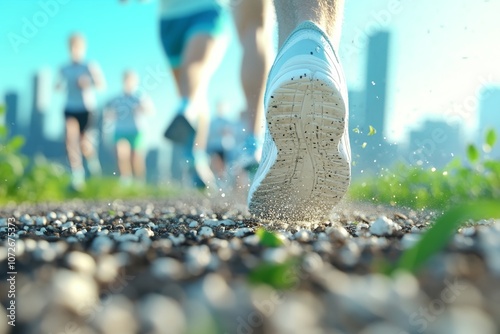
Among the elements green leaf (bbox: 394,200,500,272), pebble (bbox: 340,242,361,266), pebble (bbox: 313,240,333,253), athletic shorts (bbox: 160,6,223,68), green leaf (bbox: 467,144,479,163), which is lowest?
pebble (bbox: 313,240,333,253)

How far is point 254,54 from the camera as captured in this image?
3.26 metres

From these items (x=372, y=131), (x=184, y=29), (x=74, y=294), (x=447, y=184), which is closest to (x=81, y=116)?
(x=184, y=29)

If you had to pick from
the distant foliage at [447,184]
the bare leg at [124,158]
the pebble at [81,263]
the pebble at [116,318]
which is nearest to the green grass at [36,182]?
the bare leg at [124,158]

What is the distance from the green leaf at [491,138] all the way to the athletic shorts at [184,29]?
2577 millimetres

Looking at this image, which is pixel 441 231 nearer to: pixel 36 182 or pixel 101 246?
pixel 101 246

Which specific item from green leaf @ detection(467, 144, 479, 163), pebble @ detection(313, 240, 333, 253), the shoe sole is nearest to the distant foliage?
green leaf @ detection(467, 144, 479, 163)

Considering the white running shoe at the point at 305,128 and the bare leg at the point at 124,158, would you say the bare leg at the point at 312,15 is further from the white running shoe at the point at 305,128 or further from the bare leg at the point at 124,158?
the bare leg at the point at 124,158

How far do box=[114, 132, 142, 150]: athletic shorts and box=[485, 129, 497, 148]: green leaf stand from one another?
716 cm

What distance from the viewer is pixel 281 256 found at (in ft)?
3.29

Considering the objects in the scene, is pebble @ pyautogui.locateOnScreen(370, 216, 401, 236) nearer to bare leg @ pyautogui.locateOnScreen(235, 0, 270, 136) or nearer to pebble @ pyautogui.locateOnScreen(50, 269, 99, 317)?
pebble @ pyautogui.locateOnScreen(50, 269, 99, 317)

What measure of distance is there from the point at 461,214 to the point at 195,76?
412 cm

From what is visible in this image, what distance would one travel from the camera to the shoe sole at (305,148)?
1712 mm

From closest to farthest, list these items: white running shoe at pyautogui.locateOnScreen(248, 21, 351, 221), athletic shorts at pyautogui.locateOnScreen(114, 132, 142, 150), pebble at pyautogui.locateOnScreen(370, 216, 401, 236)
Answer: pebble at pyautogui.locateOnScreen(370, 216, 401, 236)
white running shoe at pyautogui.locateOnScreen(248, 21, 351, 221)
athletic shorts at pyautogui.locateOnScreen(114, 132, 142, 150)

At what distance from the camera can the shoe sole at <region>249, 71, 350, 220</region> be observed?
1.71 metres
